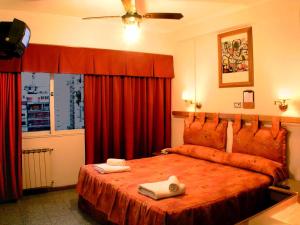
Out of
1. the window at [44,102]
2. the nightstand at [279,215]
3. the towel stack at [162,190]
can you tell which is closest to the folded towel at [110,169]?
the towel stack at [162,190]

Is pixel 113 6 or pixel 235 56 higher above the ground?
pixel 113 6

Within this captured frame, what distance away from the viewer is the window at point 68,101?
4527mm

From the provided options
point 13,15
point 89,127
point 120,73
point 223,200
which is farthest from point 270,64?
point 13,15

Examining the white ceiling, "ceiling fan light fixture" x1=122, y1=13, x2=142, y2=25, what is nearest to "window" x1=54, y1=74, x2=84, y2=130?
the white ceiling

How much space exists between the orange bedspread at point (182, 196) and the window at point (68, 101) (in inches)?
51.0

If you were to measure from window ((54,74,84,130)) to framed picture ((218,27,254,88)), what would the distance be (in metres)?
2.30

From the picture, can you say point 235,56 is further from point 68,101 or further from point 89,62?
point 68,101

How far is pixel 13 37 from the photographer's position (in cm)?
295

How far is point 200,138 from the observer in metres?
4.46

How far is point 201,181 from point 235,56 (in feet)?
6.37

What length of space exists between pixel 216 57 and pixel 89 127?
2.25 metres

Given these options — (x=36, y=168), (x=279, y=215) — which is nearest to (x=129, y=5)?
(x=279, y=215)

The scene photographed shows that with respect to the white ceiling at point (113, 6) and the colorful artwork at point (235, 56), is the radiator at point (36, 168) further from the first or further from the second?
the colorful artwork at point (235, 56)

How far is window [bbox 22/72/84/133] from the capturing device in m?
4.35
